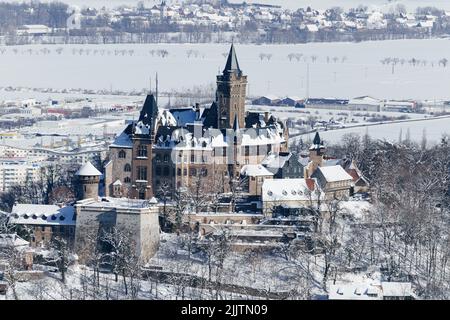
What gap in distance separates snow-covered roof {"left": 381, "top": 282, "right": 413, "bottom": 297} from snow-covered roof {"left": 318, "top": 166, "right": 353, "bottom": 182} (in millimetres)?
6338

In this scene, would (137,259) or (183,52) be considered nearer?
(137,259)

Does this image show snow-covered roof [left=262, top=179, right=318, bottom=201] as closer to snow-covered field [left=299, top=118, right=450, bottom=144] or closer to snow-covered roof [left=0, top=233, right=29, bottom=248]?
snow-covered roof [left=0, top=233, right=29, bottom=248]

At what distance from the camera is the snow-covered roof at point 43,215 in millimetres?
20766

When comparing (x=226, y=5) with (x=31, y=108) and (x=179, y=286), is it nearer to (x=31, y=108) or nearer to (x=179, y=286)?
(x=31, y=108)

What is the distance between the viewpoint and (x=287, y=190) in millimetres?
22469

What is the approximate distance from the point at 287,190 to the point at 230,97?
3271 mm

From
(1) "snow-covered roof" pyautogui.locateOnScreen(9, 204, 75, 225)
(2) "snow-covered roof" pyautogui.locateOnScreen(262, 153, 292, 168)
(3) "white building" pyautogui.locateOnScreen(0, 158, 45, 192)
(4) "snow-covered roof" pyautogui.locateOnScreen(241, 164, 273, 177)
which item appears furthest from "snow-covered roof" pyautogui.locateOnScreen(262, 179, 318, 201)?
(3) "white building" pyautogui.locateOnScreen(0, 158, 45, 192)

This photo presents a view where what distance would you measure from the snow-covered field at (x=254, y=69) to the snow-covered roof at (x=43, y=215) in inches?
1286

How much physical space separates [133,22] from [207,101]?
111ft

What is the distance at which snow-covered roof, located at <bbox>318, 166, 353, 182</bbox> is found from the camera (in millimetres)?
24080

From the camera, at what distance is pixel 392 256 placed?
65.1 feet

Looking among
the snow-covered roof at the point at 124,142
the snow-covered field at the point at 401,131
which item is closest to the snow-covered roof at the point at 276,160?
the snow-covered roof at the point at 124,142

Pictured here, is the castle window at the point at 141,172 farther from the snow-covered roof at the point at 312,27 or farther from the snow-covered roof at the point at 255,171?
the snow-covered roof at the point at 312,27

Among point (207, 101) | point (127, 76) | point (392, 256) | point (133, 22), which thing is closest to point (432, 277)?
point (392, 256)
